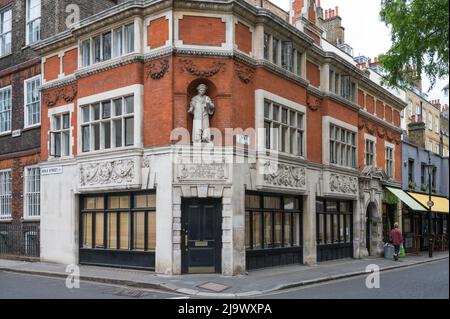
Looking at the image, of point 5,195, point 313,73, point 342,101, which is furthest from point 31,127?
point 342,101

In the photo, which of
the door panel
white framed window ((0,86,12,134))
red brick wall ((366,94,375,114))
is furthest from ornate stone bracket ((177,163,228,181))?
red brick wall ((366,94,375,114))

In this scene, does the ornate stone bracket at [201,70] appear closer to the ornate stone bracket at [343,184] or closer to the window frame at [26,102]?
the ornate stone bracket at [343,184]

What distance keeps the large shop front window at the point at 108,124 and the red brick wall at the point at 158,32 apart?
2103 millimetres

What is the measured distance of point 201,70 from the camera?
18031mm

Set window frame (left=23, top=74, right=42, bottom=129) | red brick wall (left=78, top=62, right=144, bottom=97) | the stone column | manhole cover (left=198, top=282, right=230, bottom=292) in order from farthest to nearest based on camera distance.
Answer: window frame (left=23, top=74, right=42, bottom=129) → the stone column → red brick wall (left=78, top=62, right=144, bottom=97) → manhole cover (left=198, top=282, right=230, bottom=292)

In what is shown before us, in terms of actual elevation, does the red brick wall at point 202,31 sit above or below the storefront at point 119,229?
above

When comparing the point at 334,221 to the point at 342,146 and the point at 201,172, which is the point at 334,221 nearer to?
the point at 342,146

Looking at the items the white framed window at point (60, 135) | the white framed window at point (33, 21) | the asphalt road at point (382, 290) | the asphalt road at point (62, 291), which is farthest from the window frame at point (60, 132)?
the asphalt road at point (382, 290)

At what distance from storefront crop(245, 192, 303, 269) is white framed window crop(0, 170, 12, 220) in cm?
1257

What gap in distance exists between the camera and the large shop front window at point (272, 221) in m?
19.0

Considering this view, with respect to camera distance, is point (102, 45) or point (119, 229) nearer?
point (119, 229)

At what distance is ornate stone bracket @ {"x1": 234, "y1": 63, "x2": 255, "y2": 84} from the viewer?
724 inches

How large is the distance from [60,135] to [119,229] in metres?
5.21

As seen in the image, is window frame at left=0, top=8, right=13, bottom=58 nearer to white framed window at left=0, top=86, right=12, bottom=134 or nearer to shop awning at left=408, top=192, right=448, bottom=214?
white framed window at left=0, top=86, right=12, bottom=134
